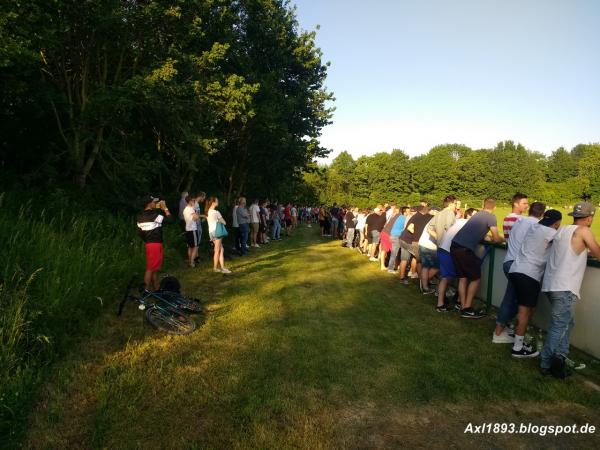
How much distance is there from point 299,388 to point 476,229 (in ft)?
14.6

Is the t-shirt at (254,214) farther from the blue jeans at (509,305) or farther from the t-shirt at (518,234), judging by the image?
the blue jeans at (509,305)

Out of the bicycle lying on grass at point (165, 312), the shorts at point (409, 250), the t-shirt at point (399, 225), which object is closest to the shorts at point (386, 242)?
the t-shirt at point (399, 225)

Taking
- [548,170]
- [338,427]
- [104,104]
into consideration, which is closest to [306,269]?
[104,104]

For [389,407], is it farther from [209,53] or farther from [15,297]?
[209,53]

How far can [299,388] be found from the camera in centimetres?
422

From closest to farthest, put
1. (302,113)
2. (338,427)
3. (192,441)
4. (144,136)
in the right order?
(192,441) < (338,427) < (144,136) < (302,113)

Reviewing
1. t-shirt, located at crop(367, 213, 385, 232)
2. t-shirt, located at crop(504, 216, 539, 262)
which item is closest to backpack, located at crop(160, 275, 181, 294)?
t-shirt, located at crop(504, 216, 539, 262)

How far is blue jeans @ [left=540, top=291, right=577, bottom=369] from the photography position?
470 centimetres

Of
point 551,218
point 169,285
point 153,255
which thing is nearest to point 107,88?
point 153,255

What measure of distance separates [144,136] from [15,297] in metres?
13.1

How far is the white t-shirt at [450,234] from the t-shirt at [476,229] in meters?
0.40

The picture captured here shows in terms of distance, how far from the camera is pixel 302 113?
24562 millimetres

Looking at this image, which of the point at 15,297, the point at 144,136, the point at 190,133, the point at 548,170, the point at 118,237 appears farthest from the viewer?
the point at 548,170

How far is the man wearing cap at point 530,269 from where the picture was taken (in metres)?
5.14
